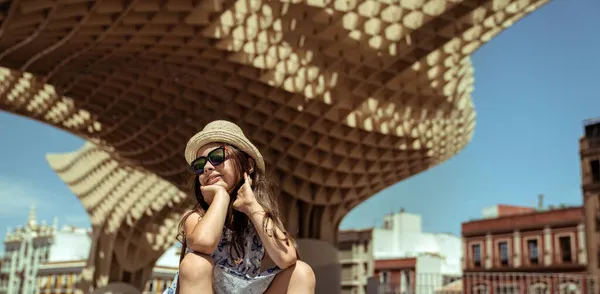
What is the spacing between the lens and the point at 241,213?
2.87m

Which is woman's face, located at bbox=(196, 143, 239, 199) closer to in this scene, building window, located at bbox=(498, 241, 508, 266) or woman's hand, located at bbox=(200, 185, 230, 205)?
woman's hand, located at bbox=(200, 185, 230, 205)

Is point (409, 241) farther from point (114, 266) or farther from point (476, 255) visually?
point (114, 266)

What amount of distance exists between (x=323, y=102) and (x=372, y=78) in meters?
1.53

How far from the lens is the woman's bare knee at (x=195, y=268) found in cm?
243

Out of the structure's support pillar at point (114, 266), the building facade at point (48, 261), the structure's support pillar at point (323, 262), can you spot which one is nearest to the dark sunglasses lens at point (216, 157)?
the structure's support pillar at point (323, 262)

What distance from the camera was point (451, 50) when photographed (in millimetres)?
16922

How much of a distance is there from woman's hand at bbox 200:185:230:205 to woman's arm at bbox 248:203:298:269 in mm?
149

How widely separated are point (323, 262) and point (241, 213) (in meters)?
18.7

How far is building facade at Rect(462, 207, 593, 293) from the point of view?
33.6 m

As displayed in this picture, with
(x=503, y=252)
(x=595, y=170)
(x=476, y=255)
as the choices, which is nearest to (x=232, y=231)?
(x=595, y=170)

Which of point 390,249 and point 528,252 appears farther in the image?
point 390,249

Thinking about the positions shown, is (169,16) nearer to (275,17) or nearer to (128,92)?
(275,17)

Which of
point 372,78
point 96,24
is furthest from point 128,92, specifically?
point 372,78

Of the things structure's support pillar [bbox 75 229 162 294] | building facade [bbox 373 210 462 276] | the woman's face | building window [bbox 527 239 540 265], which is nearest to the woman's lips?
the woman's face
